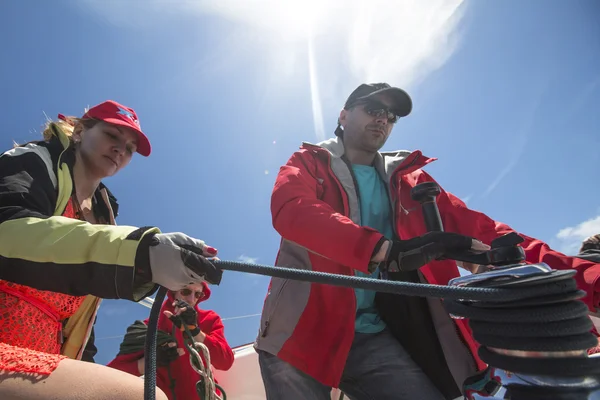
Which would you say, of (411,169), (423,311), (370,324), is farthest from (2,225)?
(411,169)

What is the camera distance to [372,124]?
2078mm

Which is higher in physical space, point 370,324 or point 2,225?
point 2,225

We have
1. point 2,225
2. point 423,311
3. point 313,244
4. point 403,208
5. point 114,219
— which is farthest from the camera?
point 114,219

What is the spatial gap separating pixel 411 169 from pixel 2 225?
1.75 m

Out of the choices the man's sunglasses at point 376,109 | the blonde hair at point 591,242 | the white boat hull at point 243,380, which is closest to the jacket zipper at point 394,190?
the man's sunglasses at point 376,109

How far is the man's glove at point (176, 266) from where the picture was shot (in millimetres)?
845

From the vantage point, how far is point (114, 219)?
6.77ft

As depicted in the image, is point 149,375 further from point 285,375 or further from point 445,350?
point 445,350

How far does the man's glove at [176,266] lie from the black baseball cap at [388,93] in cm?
159

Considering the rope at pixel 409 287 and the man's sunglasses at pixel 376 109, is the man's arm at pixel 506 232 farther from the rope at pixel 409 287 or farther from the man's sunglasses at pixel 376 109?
the rope at pixel 409 287

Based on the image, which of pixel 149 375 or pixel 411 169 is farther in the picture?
pixel 411 169

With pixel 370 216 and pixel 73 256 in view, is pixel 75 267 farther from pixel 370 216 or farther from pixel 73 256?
pixel 370 216

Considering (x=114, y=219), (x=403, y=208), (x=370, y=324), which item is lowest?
(x=370, y=324)

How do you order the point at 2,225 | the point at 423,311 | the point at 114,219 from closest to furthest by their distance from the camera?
the point at 2,225, the point at 423,311, the point at 114,219
